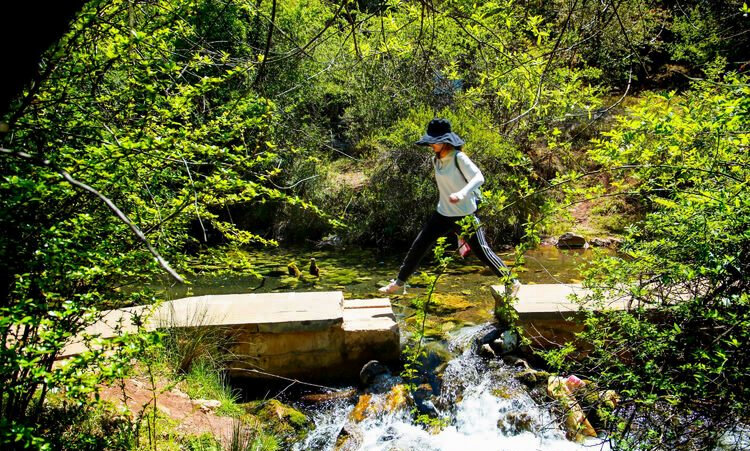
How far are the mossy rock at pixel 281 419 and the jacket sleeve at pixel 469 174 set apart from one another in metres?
2.54

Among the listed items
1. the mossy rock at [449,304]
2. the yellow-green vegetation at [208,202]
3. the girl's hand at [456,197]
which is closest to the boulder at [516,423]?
the yellow-green vegetation at [208,202]

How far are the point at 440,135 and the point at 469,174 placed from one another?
1.80ft

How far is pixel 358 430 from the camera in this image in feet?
13.6

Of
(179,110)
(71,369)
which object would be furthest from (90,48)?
(71,369)

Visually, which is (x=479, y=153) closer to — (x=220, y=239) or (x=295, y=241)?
(x=295, y=241)

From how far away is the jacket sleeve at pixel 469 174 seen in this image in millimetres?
5020

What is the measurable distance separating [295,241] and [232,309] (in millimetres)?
7055

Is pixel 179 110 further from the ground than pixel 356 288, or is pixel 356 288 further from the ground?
pixel 179 110

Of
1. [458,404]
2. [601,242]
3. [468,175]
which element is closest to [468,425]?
[458,404]

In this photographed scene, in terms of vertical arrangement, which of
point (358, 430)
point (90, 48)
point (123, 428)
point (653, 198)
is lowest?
point (358, 430)

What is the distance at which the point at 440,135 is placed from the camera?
5391 mm

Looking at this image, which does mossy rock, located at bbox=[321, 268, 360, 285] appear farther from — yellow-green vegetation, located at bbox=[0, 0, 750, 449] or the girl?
yellow-green vegetation, located at bbox=[0, 0, 750, 449]

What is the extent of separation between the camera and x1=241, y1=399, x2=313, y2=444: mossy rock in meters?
4.04

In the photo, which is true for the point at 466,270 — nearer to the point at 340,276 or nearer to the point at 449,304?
the point at 449,304
